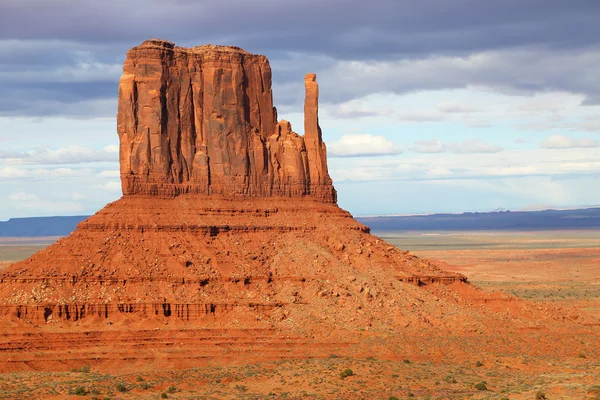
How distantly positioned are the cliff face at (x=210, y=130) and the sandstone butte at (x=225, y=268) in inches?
4.2

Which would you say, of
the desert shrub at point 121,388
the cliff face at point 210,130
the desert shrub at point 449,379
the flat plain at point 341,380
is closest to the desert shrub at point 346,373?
the flat plain at point 341,380

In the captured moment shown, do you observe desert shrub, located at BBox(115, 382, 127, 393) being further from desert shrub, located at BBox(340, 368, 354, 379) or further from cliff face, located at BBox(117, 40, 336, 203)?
cliff face, located at BBox(117, 40, 336, 203)

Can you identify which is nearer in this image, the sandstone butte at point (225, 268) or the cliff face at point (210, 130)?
the sandstone butte at point (225, 268)

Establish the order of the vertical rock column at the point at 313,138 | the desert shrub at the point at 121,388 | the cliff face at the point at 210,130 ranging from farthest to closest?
the vertical rock column at the point at 313,138
the cliff face at the point at 210,130
the desert shrub at the point at 121,388

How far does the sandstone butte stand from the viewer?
82562mm

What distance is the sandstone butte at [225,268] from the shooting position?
82562 millimetres

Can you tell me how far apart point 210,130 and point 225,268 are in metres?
12.4

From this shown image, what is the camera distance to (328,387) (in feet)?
234

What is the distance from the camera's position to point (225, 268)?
89.9 m

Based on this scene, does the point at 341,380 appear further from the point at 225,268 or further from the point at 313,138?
the point at 313,138

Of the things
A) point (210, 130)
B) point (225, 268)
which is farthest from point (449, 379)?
point (210, 130)

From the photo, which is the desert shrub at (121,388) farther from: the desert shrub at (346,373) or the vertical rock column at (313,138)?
the vertical rock column at (313,138)

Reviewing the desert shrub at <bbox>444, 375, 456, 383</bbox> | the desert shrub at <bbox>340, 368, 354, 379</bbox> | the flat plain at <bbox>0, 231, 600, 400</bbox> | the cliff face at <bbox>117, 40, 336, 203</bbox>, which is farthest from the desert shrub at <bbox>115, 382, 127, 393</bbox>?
the cliff face at <bbox>117, 40, 336, 203</bbox>

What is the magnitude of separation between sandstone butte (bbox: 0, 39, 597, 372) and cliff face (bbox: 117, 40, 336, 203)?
4.2 inches
